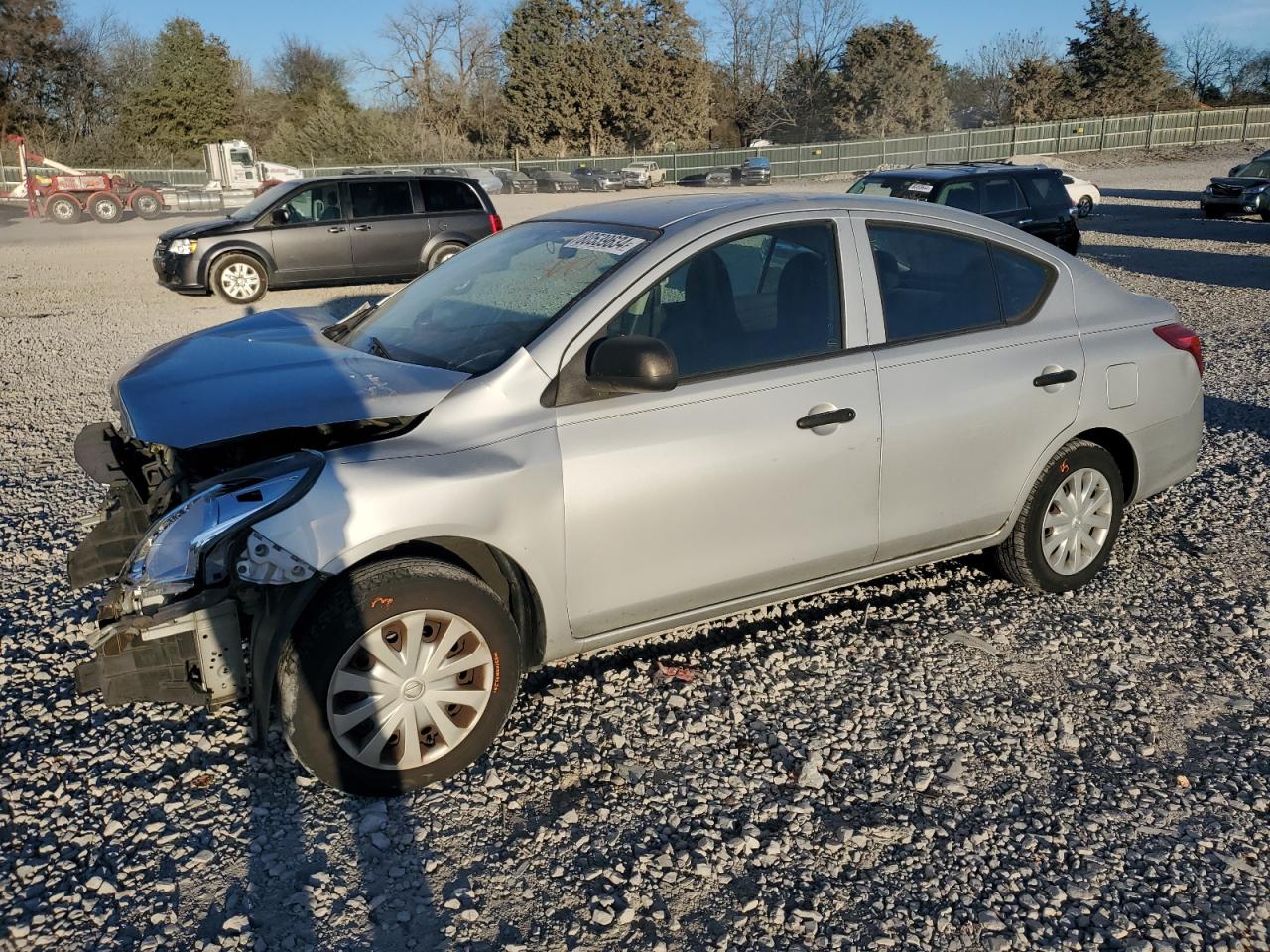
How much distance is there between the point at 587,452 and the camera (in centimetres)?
350

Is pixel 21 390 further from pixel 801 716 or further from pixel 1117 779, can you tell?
pixel 1117 779

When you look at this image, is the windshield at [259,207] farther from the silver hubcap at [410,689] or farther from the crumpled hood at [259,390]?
the silver hubcap at [410,689]

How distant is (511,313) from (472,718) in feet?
4.90

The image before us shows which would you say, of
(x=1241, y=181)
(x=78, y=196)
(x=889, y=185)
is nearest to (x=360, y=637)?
(x=889, y=185)

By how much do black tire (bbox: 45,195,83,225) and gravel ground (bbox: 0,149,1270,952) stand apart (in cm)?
3125

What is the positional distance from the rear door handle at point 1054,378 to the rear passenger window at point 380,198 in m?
12.9

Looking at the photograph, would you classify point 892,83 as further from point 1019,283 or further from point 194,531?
point 194,531

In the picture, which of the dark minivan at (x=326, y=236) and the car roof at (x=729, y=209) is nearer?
the car roof at (x=729, y=209)

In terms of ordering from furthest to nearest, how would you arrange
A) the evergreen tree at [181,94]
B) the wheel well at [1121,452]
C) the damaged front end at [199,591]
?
the evergreen tree at [181,94], the wheel well at [1121,452], the damaged front end at [199,591]

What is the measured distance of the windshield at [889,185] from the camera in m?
13.5

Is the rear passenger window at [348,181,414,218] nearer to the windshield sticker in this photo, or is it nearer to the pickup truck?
the windshield sticker

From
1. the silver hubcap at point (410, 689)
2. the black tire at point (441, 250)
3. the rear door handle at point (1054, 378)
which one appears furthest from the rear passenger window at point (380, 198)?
the silver hubcap at point (410, 689)

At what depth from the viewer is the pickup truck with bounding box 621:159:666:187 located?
47.8 m

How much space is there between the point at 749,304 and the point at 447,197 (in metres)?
12.9
